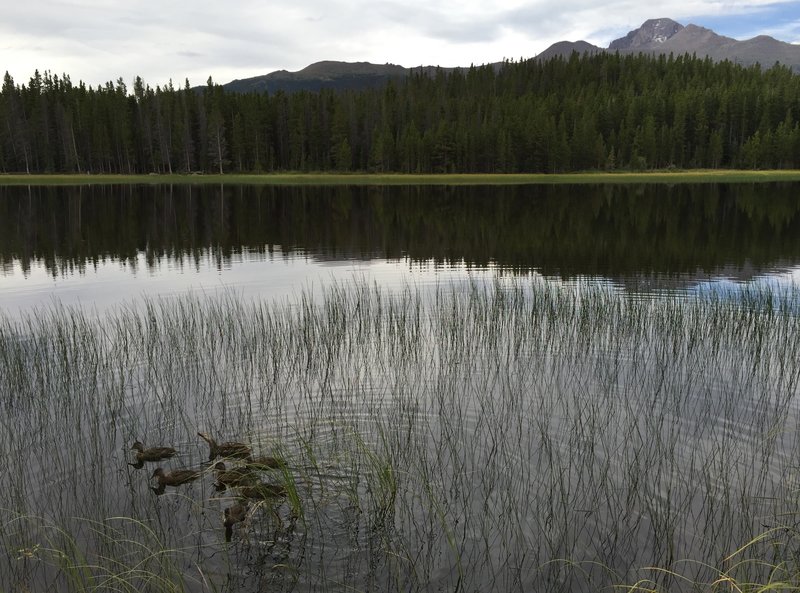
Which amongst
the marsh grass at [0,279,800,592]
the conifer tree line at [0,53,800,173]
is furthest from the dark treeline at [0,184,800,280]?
the conifer tree line at [0,53,800,173]

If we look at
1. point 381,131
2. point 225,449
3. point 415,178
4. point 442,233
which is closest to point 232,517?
point 225,449

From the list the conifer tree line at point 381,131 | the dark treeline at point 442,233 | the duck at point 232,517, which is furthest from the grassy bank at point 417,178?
the duck at point 232,517

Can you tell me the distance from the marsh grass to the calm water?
6093 mm

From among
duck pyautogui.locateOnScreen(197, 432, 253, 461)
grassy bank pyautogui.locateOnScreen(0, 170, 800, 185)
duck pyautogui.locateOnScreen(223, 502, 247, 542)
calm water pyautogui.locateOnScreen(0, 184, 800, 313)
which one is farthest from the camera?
grassy bank pyautogui.locateOnScreen(0, 170, 800, 185)

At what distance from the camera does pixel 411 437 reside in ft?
30.0

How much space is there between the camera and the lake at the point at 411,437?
627 cm

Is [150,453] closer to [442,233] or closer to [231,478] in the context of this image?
[231,478]

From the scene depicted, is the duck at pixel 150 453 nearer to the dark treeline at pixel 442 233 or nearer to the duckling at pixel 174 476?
the duckling at pixel 174 476

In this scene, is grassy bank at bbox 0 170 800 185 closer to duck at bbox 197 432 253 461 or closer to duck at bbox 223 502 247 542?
duck at bbox 197 432 253 461

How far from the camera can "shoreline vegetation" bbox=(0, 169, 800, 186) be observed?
99438 mm

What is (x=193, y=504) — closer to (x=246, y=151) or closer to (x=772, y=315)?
(x=772, y=315)

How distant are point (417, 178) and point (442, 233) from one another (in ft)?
239

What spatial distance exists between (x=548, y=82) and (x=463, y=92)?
28088 mm

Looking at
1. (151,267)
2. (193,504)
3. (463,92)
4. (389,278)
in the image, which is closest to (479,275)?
(389,278)
